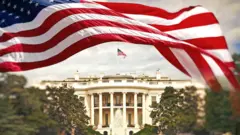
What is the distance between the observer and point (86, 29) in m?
5.80

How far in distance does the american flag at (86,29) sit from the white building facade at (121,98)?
102 feet

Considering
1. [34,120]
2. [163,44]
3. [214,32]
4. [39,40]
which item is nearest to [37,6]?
[39,40]

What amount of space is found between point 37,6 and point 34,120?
10297mm

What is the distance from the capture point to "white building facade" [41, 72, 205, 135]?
1559 inches

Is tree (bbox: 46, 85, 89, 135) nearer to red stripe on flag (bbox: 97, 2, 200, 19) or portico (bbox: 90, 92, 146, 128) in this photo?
red stripe on flag (bbox: 97, 2, 200, 19)

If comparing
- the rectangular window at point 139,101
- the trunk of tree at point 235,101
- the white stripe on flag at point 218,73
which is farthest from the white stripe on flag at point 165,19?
the rectangular window at point 139,101

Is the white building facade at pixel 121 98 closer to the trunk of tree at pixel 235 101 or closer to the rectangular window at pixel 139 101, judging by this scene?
the rectangular window at pixel 139 101

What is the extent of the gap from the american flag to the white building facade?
3095 centimetres

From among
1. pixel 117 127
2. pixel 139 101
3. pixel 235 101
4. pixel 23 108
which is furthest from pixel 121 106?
pixel 235 101

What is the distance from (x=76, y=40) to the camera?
5875 mm

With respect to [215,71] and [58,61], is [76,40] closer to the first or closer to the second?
[58,61]

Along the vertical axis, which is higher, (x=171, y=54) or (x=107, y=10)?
(x=107, y=10)

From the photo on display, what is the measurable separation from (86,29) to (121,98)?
44775 millimetres

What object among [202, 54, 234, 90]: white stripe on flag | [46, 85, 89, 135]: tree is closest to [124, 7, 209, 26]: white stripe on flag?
[202, 54, 234, 90]: white stripe on flag
